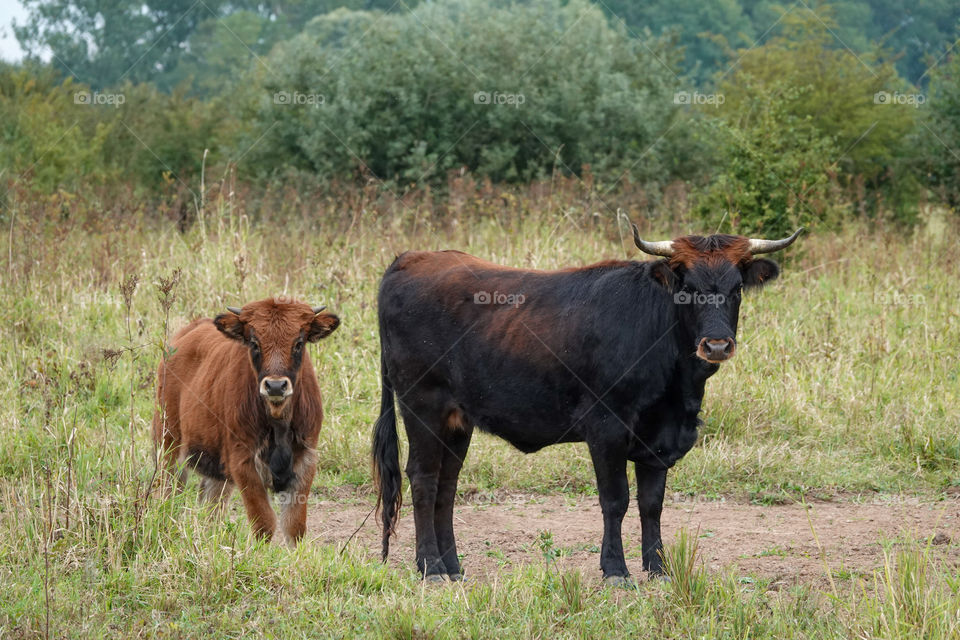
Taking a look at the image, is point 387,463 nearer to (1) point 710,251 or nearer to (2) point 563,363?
(2) point 563,363

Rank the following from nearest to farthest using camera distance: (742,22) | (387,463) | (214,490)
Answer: (387,463) → (214,490) → (742,22)

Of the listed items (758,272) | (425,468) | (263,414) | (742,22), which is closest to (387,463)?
(425,468)

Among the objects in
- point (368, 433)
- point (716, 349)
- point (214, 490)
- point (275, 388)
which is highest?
point (716, 349)

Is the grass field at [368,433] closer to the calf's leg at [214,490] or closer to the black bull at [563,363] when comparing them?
the calf's leg at [214,490]

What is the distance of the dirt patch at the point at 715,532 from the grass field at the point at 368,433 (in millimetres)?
238

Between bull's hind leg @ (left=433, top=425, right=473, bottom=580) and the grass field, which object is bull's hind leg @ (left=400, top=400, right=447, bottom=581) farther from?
the grass field

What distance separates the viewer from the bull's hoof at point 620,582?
5699 millimetres

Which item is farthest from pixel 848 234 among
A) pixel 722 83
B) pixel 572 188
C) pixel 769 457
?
pixel 722 83

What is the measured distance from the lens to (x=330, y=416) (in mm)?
8938

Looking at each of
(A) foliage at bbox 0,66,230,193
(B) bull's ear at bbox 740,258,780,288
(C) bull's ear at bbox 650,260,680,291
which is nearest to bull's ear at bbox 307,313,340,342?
(C) bull's ear at bbox 650,260,680,291

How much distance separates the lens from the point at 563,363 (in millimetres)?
6070

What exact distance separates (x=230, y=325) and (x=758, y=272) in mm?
2906

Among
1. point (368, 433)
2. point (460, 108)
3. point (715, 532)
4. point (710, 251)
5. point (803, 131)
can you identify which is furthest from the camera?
point (460, 108)

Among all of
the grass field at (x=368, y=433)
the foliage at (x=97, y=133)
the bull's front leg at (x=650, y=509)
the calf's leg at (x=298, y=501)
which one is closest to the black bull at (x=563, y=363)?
the bull's front leg at (x=650, y=509)
